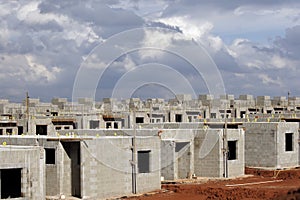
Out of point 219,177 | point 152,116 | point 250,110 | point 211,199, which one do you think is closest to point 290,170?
point 219,177

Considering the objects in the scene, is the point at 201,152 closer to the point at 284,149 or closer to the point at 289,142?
the point at 284,149

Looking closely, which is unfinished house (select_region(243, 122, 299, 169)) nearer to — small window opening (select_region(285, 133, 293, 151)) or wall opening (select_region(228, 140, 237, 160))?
small window opening (select_region(285, 133, 293, 151))

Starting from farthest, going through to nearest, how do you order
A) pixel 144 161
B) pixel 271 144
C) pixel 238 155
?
pixel 271 144, pixel 238 155, pixel 144 161

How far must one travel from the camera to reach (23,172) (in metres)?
21.3

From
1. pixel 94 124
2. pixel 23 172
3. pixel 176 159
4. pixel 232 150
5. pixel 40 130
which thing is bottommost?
pixel 176 159

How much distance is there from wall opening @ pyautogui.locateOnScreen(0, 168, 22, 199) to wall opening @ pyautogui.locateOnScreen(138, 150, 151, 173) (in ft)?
23.0

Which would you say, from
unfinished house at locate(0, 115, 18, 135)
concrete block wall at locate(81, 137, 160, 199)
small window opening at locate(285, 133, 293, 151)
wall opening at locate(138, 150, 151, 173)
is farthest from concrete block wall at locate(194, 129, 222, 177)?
unfinished house at locate(0, 115, 18, 135)

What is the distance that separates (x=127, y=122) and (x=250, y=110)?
871 inches

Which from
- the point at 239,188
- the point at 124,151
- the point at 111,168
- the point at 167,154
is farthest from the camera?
the point at 167,154

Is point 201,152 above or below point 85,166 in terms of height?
below

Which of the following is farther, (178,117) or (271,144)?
(178,117)

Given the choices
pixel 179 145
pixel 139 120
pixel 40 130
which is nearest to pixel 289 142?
pixel 179 145

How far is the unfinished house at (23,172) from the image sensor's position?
20.7 meters

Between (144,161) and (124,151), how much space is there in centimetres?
189
